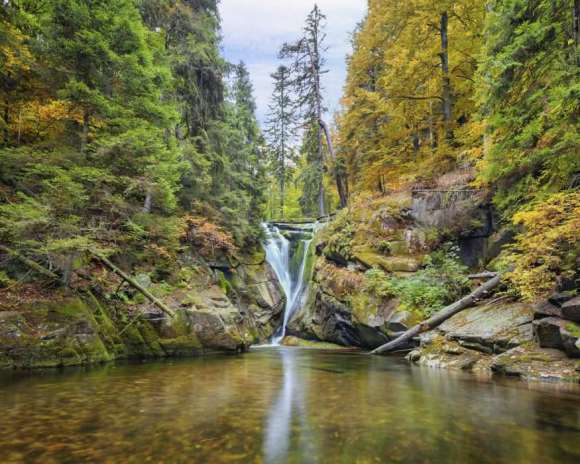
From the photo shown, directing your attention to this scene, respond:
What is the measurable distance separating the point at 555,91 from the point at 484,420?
5.50 m

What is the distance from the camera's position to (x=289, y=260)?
1930cm

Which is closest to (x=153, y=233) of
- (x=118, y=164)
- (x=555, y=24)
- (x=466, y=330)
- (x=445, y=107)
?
(x=118, y=164)

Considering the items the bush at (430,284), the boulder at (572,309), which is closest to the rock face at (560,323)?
the boulder at (572,309)

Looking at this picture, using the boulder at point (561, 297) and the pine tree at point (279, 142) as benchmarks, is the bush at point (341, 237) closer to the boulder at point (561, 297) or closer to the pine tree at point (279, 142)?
the boulder at point (561, 297)

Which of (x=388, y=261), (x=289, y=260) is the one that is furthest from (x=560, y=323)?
(x=289, y=260)

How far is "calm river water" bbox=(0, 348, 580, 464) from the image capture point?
3236mm

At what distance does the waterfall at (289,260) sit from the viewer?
16953 millimetres

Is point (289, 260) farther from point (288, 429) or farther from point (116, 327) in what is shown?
point (288, 429)

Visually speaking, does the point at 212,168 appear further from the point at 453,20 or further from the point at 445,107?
the point at 453,20

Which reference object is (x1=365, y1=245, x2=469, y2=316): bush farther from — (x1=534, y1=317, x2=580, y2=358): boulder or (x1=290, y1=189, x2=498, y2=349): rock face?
(x1=534, y1=317, x2=580, y2=358): boulder

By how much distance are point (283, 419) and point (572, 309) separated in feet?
16.8

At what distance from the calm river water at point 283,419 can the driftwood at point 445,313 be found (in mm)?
2599

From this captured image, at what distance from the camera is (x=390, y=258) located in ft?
42.2

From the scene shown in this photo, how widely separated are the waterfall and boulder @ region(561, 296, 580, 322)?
1137cm
